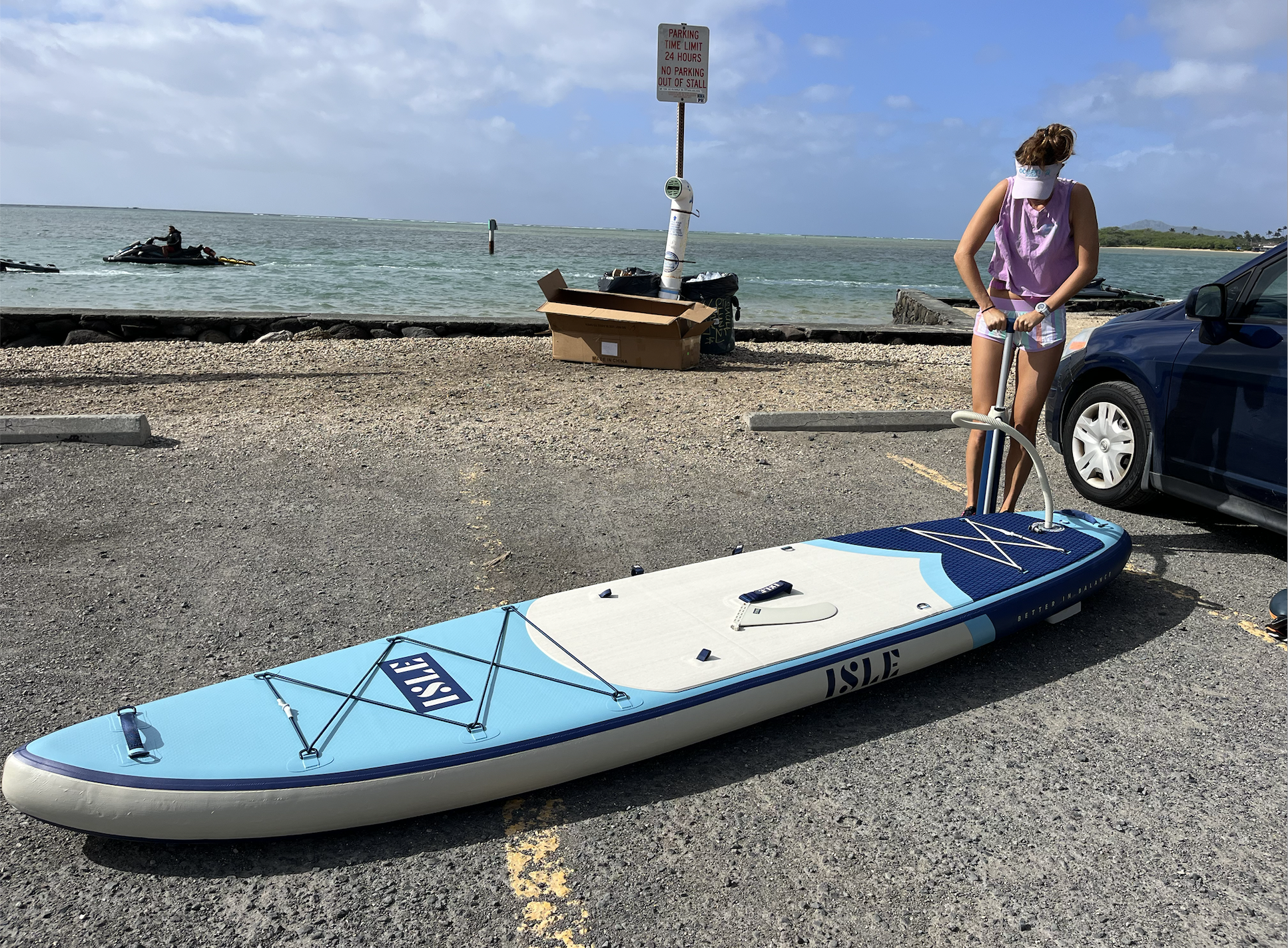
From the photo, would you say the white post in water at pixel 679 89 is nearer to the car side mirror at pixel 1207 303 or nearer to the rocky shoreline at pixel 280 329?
the rocky shoreline at pixel 280 329

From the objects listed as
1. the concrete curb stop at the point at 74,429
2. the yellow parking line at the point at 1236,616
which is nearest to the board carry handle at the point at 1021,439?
the yellow parking line at the point at 1236,616

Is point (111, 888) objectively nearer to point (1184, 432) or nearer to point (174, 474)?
point (174, 474)

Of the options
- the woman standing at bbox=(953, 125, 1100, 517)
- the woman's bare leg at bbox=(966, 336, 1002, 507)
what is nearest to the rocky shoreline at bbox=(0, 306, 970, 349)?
the woman's bare leg at bbox=(966, 336, 1002, 507)

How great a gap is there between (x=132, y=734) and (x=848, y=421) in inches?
236

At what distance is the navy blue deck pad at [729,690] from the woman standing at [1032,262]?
947 mm

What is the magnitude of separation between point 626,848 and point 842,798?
74 cm

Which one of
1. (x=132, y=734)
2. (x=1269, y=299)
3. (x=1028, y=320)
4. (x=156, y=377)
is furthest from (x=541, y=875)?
(x=156, y=377)

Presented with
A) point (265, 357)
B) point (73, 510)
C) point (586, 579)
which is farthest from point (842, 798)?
point (265, 357)

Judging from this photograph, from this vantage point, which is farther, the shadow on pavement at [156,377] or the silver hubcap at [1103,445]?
the shadow on pavement at [156,377]

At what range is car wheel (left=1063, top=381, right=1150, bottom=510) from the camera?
5.13 metres

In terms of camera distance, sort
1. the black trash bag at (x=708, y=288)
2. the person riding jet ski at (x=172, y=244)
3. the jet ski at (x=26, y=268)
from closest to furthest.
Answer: the black trash bag at (x=708, y=288) < the jet ski at (x=26, y=268) < the person riding jet ski at (x=172, y=244)

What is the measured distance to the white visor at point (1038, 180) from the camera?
169 inches

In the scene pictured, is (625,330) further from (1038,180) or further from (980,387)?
(1038,180)

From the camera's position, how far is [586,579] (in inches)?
173
